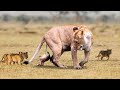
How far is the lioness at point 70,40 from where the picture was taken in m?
11.3

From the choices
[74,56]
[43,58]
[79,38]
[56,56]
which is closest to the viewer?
[79,38]

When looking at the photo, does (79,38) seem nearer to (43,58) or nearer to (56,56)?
(56,56)

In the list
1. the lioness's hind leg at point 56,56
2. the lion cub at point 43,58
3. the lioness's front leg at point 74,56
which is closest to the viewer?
the lioness's front leg at point 74,56

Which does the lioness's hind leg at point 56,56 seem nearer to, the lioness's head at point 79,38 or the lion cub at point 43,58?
the lion cub at point 43,58

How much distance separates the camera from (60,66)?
11695 millimetres

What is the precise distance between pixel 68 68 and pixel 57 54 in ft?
1.40

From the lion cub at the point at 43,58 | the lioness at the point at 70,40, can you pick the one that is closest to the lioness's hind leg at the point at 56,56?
the lioness at the point at 70,40

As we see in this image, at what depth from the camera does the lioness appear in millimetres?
11258

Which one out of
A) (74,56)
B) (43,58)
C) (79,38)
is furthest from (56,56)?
(79,38)

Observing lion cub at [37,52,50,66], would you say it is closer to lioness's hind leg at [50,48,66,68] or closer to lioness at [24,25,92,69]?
lioness at [24,25,92,69]

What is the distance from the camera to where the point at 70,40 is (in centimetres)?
1158
